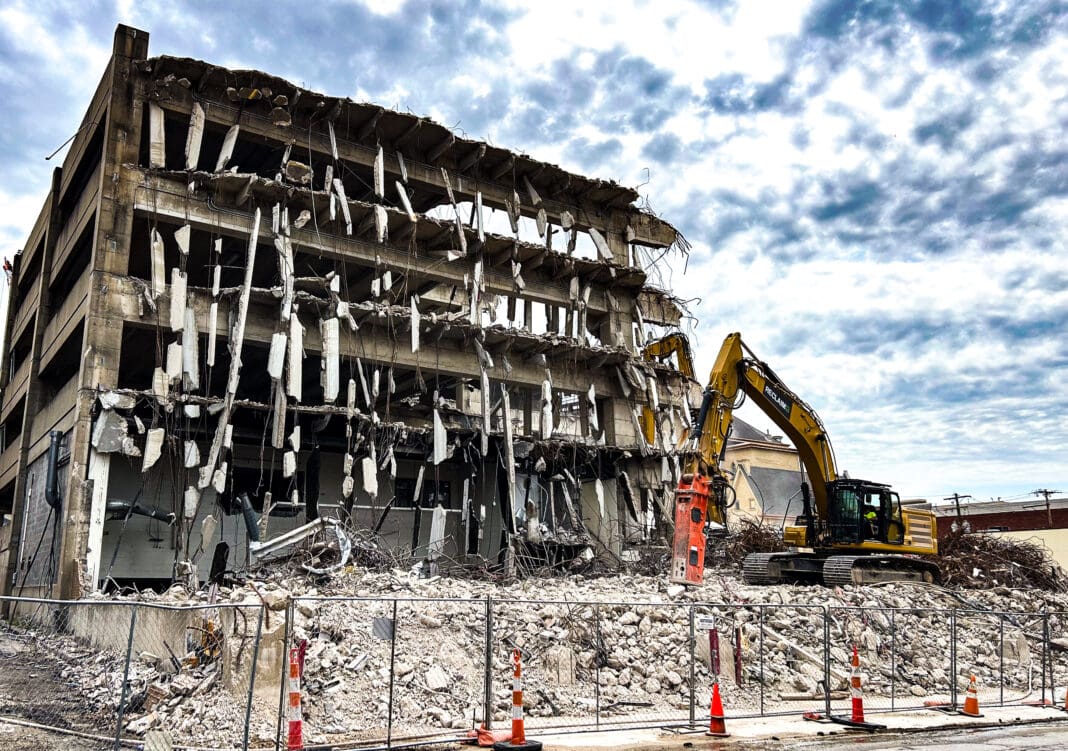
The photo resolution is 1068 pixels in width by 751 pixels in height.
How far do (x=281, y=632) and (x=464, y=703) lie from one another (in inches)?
109

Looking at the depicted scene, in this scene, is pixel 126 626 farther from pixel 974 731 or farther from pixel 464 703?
pixel 974 731

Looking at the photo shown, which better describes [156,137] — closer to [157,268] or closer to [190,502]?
[157,268]

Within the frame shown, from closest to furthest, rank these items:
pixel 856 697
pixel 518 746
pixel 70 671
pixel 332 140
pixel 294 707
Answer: pixel 294 707 < pixel 518 746 < pixel 856 697 < pixel 70 671 < pixel 332 140

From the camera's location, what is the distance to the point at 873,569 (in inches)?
882

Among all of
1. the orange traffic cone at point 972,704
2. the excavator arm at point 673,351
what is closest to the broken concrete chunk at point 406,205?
the excavator arm at point 673,351

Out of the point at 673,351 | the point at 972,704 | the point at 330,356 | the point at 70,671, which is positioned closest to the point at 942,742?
the point at 972,704

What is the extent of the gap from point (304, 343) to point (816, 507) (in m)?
15.1

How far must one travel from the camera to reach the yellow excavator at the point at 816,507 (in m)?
21.6

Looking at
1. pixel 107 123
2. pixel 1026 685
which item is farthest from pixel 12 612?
pixel 1026 685

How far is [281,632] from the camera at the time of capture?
38.0 feet

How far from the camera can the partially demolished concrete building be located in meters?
22.0

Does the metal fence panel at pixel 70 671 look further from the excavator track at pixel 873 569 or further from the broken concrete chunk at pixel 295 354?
the excavator track at pixel 873 569

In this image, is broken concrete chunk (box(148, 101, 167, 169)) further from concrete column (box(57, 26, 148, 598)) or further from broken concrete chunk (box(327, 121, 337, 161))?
broken concrete chunk (box(327, 121, 337, 161))

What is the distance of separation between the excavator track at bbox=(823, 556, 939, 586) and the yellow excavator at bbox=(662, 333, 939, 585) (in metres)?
0.03
